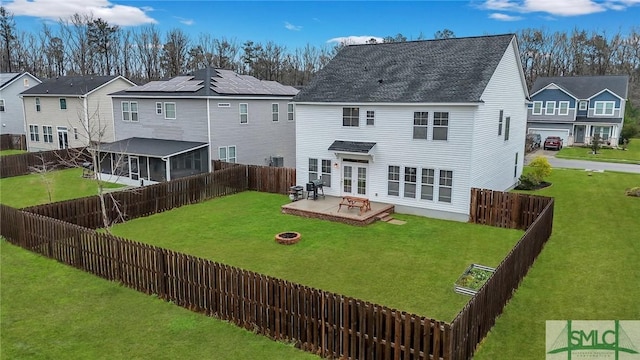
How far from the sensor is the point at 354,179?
69.3 feet

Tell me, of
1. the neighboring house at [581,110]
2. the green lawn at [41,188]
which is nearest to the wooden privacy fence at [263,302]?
the green lawn at [41,188]

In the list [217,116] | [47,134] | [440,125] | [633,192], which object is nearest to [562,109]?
[633,192]

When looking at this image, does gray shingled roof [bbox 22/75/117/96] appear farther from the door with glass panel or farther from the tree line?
the tree line

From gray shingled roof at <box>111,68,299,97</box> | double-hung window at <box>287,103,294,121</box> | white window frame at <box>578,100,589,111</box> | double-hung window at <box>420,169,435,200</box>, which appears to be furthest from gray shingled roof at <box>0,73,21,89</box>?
white window frame at <box>578,100,589,111</box>

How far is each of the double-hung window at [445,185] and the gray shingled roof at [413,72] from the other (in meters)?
3.13

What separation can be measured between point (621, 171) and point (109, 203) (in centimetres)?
3293

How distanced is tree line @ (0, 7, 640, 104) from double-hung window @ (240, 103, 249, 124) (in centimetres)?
4374

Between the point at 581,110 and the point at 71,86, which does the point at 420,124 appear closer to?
the point at 71,86

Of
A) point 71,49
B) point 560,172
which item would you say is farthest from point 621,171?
point 71,49

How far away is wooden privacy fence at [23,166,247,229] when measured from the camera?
16125mm

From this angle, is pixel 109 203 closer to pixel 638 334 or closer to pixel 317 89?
pixel 317 89

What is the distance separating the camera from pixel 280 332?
889 cm

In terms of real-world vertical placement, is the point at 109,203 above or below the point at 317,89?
below

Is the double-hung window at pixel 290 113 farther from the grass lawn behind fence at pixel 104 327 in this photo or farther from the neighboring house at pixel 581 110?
the neighboring house at pixel 581 110
